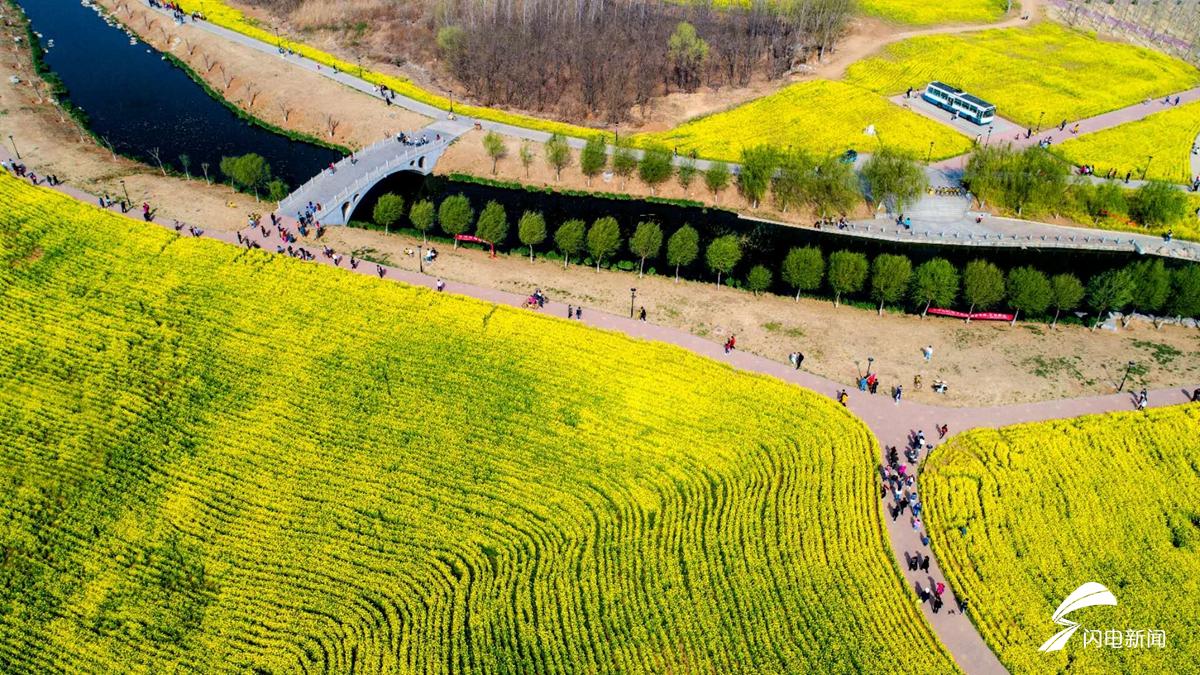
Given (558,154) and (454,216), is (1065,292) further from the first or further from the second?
(454,216)

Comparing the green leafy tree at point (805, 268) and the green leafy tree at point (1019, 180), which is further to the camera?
the green leafy tree at point (1019, 180)

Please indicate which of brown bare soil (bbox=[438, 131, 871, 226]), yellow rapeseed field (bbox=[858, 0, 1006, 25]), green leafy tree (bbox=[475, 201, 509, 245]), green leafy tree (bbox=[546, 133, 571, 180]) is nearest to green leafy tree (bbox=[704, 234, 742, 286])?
brown bare soil (bbox=[438, 131, 871, 226])

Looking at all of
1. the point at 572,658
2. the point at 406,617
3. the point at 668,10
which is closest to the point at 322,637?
the point at 406,617

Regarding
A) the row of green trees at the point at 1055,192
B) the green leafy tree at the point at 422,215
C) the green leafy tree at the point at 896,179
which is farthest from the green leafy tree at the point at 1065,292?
the green leafy tree at the point at 422,215

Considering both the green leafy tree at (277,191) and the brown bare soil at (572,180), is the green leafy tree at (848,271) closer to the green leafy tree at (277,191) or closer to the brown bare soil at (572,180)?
the brown bare soil at (572,180)

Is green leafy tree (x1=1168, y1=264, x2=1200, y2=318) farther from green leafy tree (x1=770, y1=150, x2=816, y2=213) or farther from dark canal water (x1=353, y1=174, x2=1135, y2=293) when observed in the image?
green leafy tree (x1=770, y1=150, x2=816, y2=213)

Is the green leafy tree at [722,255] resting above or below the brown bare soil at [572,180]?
below

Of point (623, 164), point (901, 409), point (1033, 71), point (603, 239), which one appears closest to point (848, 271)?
point (901, 409)
